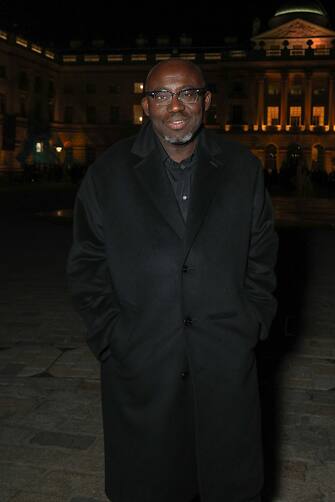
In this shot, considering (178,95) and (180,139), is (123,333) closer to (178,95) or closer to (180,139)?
(180,139)

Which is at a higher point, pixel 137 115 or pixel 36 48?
pixel 36 48

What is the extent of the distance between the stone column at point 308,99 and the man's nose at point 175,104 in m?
75.5

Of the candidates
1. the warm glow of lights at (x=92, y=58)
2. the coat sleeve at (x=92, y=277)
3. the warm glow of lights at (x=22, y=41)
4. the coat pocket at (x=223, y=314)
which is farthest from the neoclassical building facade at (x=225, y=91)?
the coat pocket at (x=223, y=314)

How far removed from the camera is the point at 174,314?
2.47m

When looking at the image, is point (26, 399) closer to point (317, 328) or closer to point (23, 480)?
→ point (23, 480)

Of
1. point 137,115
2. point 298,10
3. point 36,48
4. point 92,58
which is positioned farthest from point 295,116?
point 36,48

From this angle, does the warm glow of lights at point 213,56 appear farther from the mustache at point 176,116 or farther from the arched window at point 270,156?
the mustache at point 176,116

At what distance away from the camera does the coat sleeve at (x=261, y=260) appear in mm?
2619

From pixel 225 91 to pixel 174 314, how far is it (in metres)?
77.1

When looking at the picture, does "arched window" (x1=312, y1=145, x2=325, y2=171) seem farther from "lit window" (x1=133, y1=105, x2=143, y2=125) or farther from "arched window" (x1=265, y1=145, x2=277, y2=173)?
"lit window" (x1=133, y1=105, x2=143, y2=125)

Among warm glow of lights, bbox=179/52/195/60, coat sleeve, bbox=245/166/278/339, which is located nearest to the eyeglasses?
coat sleeve, bbox=245/166/278/339

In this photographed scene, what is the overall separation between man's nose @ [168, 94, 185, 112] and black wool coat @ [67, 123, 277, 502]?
156mm

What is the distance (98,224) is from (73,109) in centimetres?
8125

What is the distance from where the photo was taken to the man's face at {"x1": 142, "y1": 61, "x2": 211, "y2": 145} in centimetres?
258
